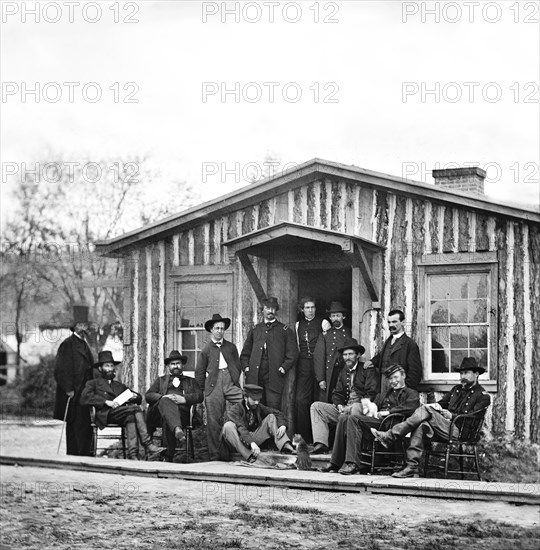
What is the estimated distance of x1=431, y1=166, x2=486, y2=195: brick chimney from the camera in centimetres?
1652

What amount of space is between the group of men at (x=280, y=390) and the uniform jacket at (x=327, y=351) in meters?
0.01

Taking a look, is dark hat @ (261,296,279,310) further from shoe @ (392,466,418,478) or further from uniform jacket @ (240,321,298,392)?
shoe @ (392,466,418,478)

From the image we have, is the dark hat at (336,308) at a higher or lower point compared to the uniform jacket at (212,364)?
higher

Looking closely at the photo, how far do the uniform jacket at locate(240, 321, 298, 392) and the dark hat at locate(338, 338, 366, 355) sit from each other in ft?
2.83

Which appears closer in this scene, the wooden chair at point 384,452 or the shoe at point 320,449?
the wooden chair at point 384,452

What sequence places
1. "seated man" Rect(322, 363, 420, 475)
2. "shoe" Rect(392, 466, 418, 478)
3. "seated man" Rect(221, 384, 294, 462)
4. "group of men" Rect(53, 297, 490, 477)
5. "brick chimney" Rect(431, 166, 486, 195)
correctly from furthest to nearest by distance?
"brick chimney" Rect(431, 166, 486, 195) < "seated man" Rect(221, 384, 294, 462) < "group of men" Rect(53, 297, 490, 477) < "seated man" Rect(322, 363, 420, 475) < "shoe" Rect(392, 466, 418, 478)

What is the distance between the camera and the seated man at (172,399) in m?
14.7

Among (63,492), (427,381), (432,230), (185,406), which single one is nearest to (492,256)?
(432,230)

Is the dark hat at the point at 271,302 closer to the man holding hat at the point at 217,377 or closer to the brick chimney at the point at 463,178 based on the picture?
the man holding hat at the point at 217,377

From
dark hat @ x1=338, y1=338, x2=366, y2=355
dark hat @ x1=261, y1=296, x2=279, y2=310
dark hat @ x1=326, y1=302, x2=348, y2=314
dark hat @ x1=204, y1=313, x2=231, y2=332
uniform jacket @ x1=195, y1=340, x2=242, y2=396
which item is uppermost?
dark hat @ x1=261, y1=296, x2=279, y2=310

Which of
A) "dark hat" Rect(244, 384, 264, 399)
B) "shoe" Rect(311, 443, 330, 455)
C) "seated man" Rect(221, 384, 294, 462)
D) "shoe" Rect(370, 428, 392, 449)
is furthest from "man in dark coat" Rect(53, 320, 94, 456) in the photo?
"shoe" Rect(370, 428, 392, 449)

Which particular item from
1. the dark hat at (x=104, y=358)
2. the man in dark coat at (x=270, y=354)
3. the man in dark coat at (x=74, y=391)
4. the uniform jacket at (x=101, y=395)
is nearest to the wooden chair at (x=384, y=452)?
the man in dark coat at (x=270, y=354)

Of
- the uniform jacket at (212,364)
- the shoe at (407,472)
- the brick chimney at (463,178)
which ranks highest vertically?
the brick chimney at (463,178)

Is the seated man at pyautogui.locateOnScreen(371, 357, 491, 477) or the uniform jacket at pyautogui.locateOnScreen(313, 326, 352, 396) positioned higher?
the uniform jacket at pyautogui.locateOnScreen(313, 326, 352, 396)
